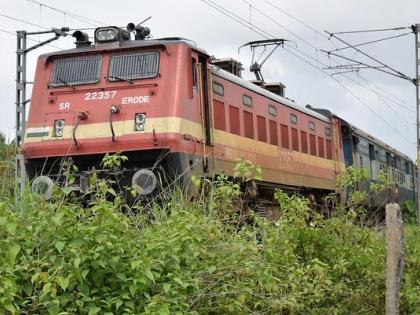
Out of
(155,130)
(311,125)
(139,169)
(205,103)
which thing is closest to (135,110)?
(155,130)

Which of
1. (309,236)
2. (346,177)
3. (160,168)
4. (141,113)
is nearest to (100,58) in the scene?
(141,113)

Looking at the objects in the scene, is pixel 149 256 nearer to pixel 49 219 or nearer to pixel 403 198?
pixel 49 219

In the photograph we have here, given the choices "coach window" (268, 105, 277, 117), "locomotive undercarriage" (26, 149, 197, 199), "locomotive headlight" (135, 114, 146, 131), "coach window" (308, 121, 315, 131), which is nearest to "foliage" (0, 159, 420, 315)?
"locomotive undercarriage" (26, 149, 197, 199)

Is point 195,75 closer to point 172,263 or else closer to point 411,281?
point 411,281

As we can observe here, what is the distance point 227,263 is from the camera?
4.80 m

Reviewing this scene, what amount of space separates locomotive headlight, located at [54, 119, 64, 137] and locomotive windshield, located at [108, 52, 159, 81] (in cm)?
110

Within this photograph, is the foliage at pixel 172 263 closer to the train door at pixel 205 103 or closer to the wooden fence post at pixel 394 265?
the wooden fence post at pixel 394 265

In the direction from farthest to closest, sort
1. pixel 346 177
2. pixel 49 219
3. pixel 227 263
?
1. pixel 346 177
2. pixel 227 263
3. pixel 49 219

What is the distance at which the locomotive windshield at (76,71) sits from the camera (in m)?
11.2

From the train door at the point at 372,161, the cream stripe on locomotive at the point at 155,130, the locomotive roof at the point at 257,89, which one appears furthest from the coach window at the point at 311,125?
the train door at the point at 372,161

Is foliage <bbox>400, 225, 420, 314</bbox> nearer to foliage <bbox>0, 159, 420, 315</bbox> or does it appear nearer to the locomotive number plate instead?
foliage <bbox>0, 159, 420, 315</bbox>

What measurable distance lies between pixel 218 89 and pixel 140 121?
74.3 inches

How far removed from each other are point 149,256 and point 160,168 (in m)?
5.83

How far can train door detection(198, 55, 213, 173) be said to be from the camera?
1106cm
